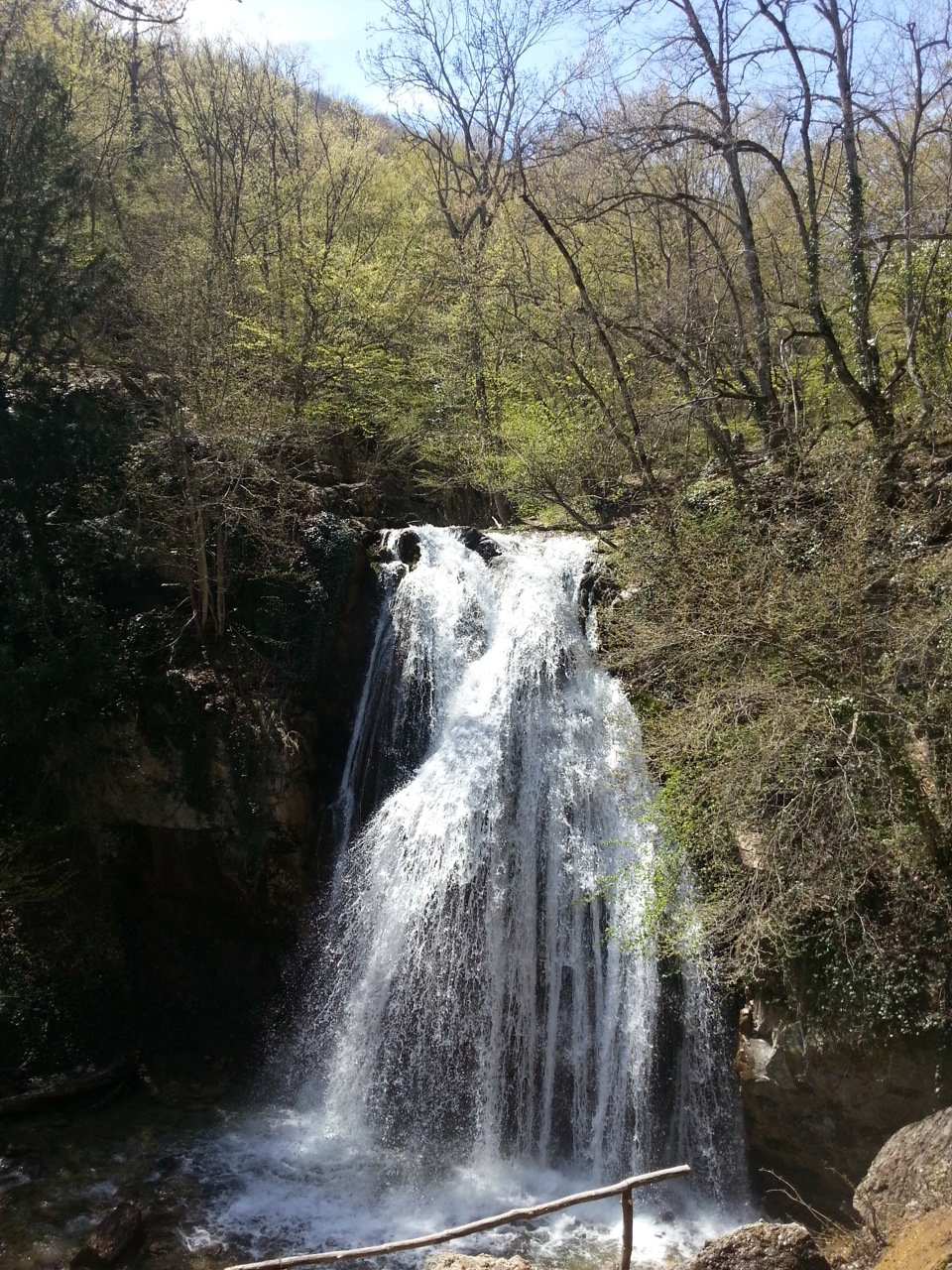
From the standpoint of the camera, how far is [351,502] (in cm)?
1248

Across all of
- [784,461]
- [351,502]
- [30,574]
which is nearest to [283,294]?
[351,502]

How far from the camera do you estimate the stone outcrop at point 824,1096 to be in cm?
651

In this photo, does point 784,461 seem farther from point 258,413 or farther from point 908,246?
point 258,413

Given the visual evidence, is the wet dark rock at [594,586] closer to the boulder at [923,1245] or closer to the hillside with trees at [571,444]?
the hillside with trees at [571,444]

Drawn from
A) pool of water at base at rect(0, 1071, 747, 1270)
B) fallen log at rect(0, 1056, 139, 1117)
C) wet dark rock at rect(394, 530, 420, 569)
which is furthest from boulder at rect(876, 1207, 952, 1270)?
wet dark rock at rect(394, 530, 420, 569)

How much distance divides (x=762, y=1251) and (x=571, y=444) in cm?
869

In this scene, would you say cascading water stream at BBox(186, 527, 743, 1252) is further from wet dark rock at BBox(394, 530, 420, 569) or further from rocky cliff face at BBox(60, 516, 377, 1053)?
wet dark rock at BBox(394, 530, 420, 569)

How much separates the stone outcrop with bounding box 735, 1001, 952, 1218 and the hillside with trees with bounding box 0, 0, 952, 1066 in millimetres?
268

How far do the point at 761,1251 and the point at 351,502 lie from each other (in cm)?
963

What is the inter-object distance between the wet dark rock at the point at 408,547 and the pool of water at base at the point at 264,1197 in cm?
611

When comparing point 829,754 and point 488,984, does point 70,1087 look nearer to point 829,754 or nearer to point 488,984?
point 488,984

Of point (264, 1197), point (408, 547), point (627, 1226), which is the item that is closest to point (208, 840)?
point (264, 1197)

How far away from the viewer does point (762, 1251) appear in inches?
192

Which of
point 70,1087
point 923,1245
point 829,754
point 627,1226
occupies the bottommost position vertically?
point 70,1087
